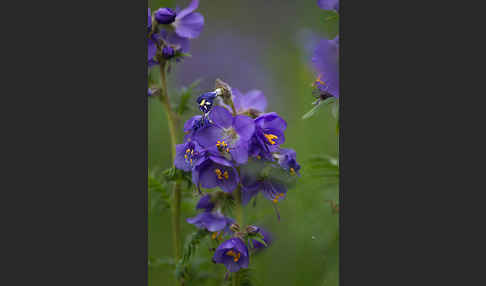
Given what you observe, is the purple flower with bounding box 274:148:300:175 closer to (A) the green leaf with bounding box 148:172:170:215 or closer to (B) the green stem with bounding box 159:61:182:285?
(B) the green stem with bounding box 159:61:182:285

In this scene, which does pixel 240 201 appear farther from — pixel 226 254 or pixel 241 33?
pixel 241 33

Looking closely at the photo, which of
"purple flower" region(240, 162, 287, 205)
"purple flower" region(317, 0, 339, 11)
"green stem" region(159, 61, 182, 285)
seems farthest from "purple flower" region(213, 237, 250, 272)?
"purple flower" region(317, 0, 339, 11)

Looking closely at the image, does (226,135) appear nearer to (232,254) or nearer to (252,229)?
(252,229)

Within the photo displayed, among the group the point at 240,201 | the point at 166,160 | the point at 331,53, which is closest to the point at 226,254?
the point at 240,201

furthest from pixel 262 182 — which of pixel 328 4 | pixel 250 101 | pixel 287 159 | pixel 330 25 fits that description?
pixel 328 4

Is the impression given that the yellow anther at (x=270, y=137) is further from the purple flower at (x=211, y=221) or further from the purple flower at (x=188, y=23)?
the purple flower at (x=188, y=23)

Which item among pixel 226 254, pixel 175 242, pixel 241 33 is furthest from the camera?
pixel 175 242
